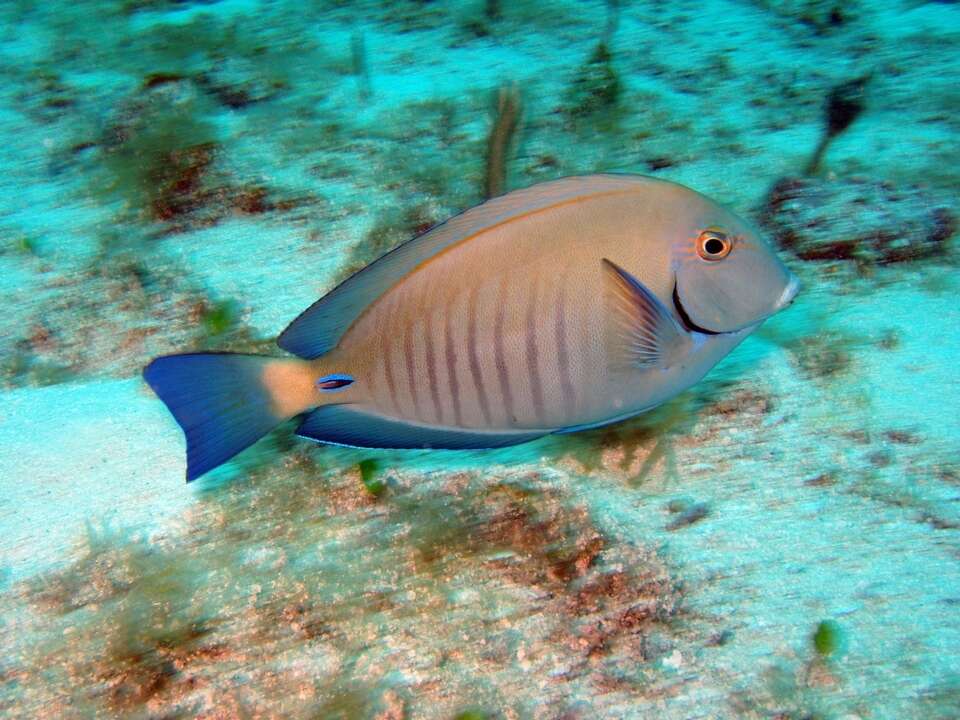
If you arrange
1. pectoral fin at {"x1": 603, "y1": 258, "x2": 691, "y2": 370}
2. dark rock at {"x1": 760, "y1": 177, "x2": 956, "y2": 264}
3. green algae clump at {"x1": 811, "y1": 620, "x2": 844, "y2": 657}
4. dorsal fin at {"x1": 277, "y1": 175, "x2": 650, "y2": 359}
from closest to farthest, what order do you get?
pectoral fin at {"x1": 603, "y1": 258, "x2": 691, "y2": 370}, dorsal fin at {"x1": 277, "y1": 175, "x2": 650, "y2": 359}, green algae clump at {"x1": 811, "y1": 620, "x2": 844, "y2": 657}, dark rock at {"x1": 760, "y1": 177, "x2": 956, "y2": 264}

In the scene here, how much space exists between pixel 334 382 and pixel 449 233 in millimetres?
502

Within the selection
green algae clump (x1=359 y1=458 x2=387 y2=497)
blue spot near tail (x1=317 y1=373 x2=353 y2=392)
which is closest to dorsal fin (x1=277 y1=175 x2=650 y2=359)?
blue spot near tail (x1=317 y1=373 x2=353 y2=392)

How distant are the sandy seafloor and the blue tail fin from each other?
55cm

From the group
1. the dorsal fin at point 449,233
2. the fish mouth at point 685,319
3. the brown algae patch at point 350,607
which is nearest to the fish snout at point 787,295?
the fish mouth at point 685,319

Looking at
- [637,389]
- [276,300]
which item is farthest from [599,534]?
[276,300]

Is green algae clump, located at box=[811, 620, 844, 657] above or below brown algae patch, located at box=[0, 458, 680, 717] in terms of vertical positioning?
below

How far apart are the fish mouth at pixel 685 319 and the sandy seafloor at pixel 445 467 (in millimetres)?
748

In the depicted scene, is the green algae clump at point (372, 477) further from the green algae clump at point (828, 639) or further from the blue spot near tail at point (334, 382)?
the green algae clump at point (828, 639)

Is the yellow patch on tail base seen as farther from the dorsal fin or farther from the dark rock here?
the dark rock

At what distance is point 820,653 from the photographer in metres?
1.88

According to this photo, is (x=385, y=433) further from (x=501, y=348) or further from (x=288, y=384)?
(x=501, y=348)

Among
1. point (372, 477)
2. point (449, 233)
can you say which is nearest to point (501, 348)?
point (449, 233)

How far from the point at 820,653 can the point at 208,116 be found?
3.69 m

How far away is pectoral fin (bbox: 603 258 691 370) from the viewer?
158 cm
